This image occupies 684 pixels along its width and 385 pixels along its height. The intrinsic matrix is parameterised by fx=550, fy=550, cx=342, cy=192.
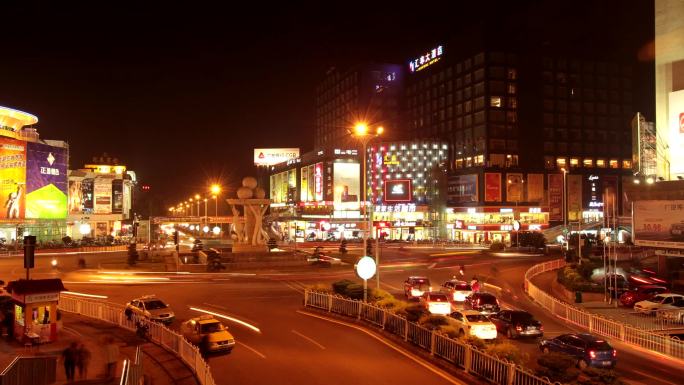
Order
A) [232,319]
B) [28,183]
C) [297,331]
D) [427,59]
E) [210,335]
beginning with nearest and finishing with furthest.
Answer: [210,335]
[297,331]
[232,319]
[28,183]
[427,59]

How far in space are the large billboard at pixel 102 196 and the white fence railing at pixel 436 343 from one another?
271 feet

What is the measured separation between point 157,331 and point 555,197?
97.1m

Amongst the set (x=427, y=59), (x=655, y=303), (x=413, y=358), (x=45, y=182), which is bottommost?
(x=655, y=303)

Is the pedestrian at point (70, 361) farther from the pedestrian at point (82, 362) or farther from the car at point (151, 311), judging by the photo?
the car at point (151, 311)

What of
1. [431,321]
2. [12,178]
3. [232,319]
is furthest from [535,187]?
[431,321]

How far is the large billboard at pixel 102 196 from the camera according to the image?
100 metres

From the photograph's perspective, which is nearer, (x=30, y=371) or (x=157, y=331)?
(x=30, y=371)

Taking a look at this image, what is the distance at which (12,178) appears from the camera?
7788 cm

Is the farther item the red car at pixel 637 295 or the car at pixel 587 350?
the red car at pixel 637 295

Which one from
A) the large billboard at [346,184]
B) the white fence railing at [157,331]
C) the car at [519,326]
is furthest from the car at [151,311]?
the large billboard at [346,184]

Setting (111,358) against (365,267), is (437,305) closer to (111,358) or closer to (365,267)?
(365,267)

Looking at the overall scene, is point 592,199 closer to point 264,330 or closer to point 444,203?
point 444,203

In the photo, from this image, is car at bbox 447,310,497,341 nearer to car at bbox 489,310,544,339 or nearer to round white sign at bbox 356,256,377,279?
car at bbox 489,310,544,339

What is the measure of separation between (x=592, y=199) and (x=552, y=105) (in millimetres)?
20209
